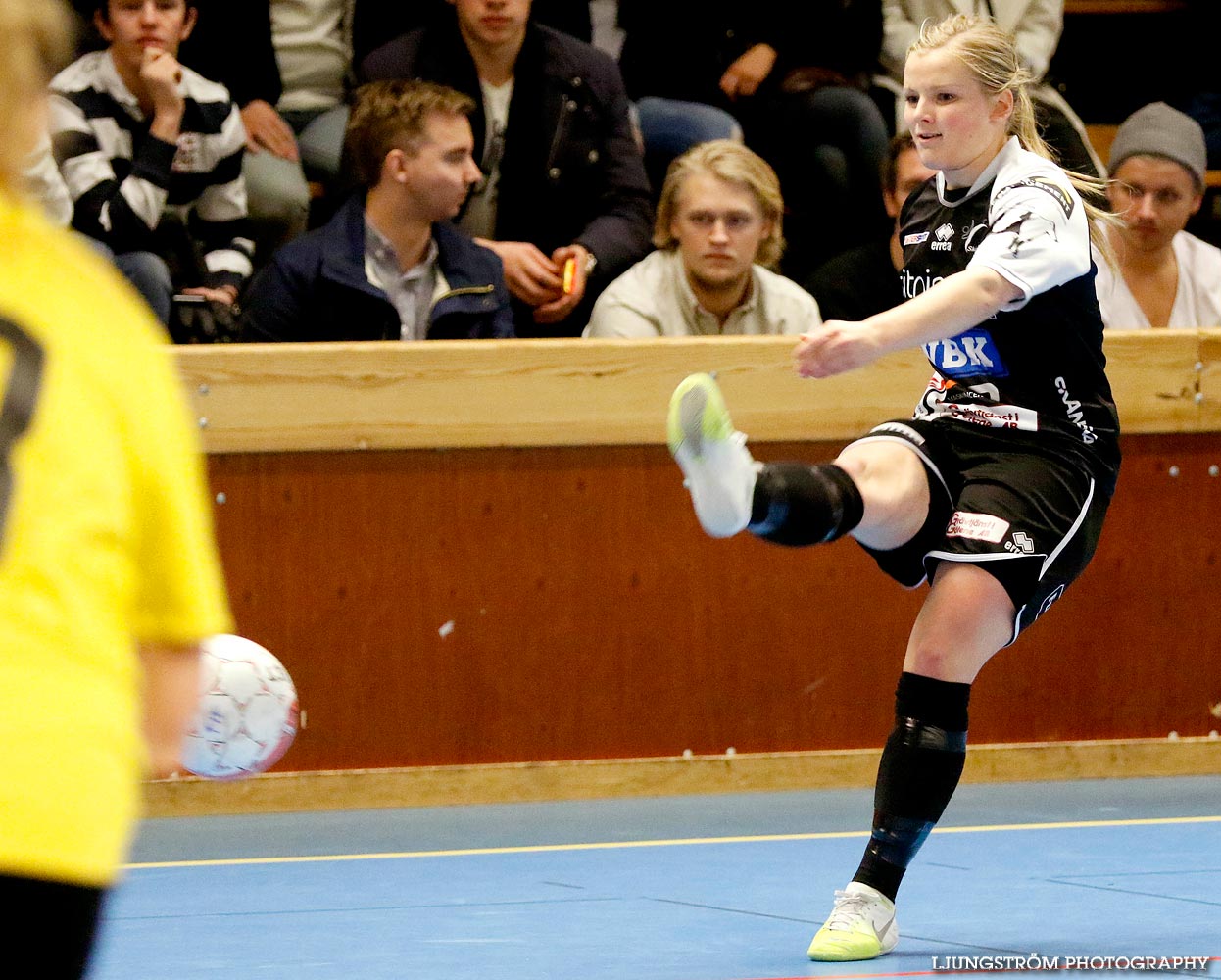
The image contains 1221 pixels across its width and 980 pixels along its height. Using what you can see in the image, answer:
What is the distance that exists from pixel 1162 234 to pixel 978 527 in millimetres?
3170

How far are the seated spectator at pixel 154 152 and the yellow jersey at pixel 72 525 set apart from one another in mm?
4183

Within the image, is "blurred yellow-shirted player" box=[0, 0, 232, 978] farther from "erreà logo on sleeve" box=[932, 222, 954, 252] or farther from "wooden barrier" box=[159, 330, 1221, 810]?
"wooden barrier" box=[159, 330, 1221, 810]

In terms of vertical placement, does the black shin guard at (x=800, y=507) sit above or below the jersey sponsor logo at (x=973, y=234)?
below

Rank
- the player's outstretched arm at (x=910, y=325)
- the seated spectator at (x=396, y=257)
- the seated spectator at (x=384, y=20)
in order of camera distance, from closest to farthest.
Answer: the player's outstretched arm at (x=910, y=325), the seated spectator at (x=396, y=257), the seated spectator at (x=384, y=20)

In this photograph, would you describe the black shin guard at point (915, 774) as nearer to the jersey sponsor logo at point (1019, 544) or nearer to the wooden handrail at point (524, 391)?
the jersey sponsor logo at point (1019, 544)

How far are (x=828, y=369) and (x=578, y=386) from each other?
6.55 ft

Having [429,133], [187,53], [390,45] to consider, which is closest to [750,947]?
[429,133]

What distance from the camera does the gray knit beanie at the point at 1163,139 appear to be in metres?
6.19

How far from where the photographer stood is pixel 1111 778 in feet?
17.6

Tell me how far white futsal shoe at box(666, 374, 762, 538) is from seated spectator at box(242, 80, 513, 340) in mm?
2343

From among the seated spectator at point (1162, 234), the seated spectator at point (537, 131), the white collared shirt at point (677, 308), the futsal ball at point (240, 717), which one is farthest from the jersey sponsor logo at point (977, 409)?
the seated spectator at point (1162, 234)

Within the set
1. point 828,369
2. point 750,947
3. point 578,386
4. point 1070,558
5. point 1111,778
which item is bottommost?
point 1111,778

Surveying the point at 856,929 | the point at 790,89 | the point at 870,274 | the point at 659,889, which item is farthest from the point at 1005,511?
the point at 790,89

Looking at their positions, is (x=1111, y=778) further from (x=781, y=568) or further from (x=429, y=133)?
(x=429, y=133)
